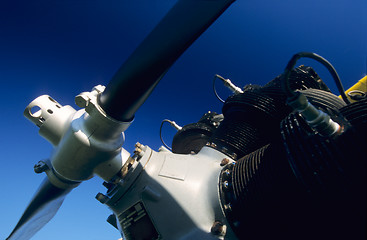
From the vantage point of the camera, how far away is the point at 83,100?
6.52ft

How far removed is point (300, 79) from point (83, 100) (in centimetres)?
209

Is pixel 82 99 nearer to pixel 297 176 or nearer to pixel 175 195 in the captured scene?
pixel 175 195

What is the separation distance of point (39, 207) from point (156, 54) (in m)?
2.26

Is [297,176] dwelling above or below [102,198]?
below

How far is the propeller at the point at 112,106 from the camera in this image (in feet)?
5.12

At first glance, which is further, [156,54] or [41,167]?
[41,167]

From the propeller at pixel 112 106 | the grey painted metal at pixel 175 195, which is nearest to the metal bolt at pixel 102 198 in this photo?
the grey painted metal at pixel 175 195

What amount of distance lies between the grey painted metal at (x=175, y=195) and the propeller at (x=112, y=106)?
0.26m

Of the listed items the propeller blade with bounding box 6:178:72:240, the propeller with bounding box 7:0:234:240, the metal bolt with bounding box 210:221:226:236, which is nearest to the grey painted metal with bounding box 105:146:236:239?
the metal bolt with bounding box 210:221:226:236

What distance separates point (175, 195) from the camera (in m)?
2.24

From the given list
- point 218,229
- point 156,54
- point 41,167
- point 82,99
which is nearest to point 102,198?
point 41,167

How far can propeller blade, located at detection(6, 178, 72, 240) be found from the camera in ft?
8.89

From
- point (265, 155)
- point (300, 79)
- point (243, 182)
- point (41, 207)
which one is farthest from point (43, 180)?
point (300, 79)

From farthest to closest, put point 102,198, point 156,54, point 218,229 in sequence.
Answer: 1. point 102,198
2. point 218,229
3. point 156,54
